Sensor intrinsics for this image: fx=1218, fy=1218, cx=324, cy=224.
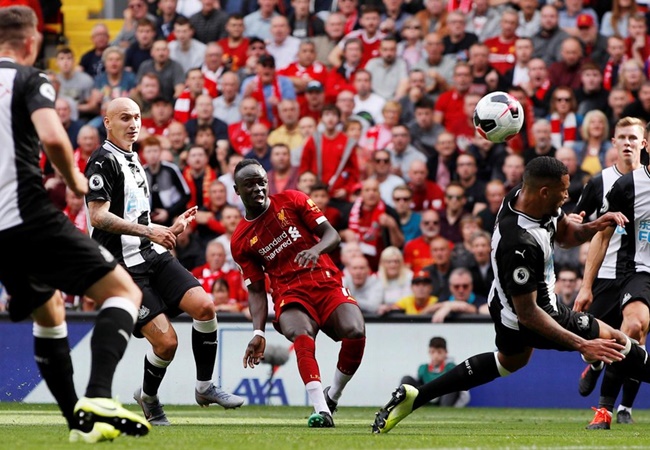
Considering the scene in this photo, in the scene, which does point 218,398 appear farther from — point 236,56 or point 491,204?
point 236,56

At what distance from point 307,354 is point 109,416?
2.96 meters

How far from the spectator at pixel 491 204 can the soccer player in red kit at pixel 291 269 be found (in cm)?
499

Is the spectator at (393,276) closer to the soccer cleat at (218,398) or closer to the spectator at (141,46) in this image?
the soccer cleat at (218,398)

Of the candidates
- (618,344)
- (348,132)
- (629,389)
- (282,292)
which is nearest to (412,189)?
(348,132)

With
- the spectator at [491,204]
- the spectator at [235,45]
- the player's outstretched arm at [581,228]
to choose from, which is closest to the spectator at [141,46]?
the spectator at [235,45]

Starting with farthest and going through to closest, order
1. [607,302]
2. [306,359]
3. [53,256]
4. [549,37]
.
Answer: [549,37]
[607,302]
[306,359]
[53,256]

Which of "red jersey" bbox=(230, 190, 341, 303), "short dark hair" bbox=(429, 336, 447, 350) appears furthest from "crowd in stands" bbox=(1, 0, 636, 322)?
"red jersey" bbox=(230, 190, 341, 303)

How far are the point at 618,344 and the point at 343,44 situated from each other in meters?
10.2

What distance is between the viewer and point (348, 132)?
52.9 ft

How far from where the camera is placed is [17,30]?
6.81 m

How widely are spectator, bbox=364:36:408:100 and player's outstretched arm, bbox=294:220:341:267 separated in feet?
24.6

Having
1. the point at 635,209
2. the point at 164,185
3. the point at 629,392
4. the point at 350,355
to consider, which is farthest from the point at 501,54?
the point at 350,355

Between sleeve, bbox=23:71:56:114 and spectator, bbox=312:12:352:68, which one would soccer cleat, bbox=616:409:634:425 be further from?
spectator, bbox=312:12:352:68

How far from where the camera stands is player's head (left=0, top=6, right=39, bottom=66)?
22.3 feet
